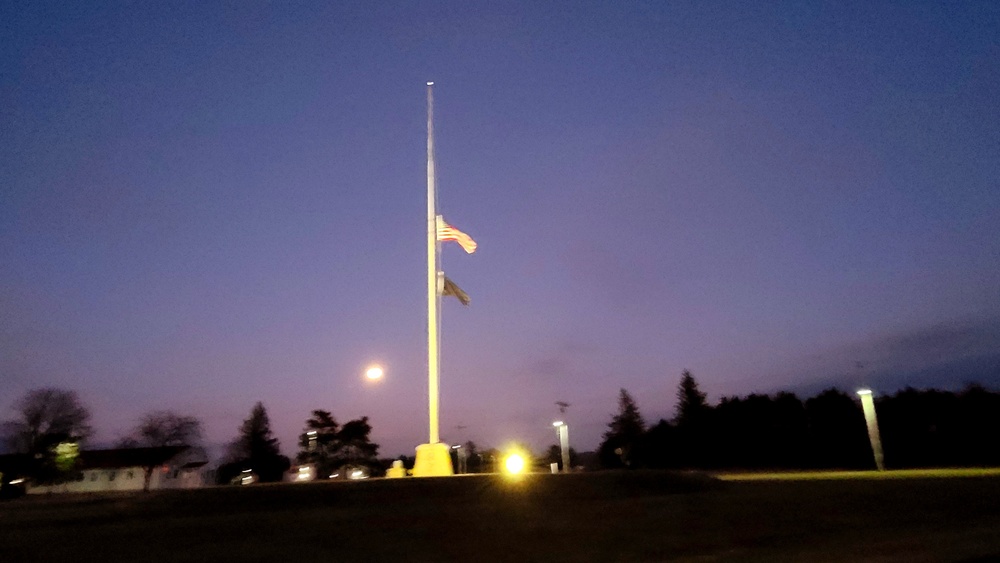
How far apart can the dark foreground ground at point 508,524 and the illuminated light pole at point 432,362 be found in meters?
4.22

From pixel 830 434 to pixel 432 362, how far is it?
28.0 m

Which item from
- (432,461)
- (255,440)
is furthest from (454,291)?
(255,440)

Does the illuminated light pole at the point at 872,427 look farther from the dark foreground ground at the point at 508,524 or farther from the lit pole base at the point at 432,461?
the lit pole base at the point at 432,461

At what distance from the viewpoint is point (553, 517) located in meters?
7.37

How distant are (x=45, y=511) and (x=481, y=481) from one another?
5.30m

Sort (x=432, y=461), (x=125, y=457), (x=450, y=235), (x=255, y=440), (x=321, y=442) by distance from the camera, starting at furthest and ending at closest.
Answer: (x=255, y=440)
(x=125, y=457)
(x=321, y=442)
(x=450, y=235)
(x=432, y=461)

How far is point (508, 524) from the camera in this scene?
22.9 ft

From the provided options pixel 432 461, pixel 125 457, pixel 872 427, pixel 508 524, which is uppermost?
pixel 125 457

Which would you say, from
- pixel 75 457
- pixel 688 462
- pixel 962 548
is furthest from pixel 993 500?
pixel 75 457

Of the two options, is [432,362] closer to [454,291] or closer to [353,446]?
[454,291]

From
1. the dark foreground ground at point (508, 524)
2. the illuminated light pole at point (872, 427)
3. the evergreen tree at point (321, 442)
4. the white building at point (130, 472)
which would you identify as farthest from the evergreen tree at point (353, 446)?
the dark foreground ground at point (508, 524)

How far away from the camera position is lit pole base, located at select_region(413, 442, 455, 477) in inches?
547

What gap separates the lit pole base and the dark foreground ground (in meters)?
4.11

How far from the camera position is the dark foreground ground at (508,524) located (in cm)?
587
